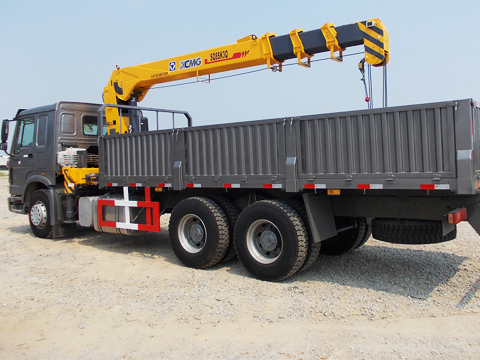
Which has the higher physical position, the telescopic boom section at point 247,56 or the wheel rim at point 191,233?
the telescopic boom section at point 247,56

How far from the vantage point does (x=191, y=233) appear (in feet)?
23.7

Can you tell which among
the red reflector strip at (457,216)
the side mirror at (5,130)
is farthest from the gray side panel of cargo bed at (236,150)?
the side mirror at (5,130)

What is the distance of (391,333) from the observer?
14.1 feet

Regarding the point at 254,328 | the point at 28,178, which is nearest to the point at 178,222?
the point at 254,328

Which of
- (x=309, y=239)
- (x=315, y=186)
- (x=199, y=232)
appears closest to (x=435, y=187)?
(x=315, y=186)

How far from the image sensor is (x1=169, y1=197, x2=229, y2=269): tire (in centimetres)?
671

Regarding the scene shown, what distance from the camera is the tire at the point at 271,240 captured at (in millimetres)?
5887

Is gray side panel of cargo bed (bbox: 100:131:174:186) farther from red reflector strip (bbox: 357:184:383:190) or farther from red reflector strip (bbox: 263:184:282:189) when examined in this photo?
red reflector strip (bbox: 357:184:383:190)

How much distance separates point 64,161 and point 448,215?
7544 mm

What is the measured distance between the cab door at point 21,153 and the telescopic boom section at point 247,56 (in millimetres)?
1949

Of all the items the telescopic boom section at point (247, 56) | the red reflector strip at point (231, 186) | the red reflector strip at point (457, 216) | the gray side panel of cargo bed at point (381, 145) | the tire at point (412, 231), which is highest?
the telescopic boom section at point (247, 56)

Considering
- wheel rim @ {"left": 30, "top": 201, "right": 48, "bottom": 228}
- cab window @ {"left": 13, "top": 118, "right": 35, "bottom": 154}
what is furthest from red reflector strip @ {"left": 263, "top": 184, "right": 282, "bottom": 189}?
cab window @ {"left": 13, "top": 118, "right": 35, "bottom": 154}

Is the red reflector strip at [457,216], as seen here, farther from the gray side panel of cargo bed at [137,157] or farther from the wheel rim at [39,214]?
the wheel rim at [39,214]

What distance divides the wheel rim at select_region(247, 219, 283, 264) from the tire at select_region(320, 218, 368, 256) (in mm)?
1463
